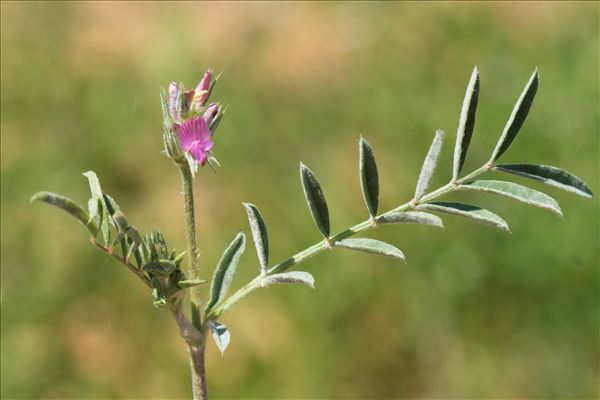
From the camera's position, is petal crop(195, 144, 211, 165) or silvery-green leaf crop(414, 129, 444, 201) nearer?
petal crop(195, 144, 211, 165)

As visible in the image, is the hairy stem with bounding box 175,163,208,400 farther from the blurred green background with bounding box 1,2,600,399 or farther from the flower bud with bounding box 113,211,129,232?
the blurred green background with bounding box 1,2,600,399

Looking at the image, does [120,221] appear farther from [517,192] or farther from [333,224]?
[333,224]

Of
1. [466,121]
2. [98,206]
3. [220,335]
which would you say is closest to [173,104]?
[98,206]

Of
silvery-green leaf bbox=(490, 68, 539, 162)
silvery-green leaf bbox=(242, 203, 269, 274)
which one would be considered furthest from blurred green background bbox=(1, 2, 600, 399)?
silvery-green leaf bbox=(242, 203, 269, 274)

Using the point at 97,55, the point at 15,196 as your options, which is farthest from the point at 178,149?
the point at 97,55

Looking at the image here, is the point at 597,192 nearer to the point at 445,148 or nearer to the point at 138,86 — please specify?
the point at 445,148

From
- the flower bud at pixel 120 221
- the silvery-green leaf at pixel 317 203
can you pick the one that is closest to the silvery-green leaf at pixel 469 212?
the silvery-green leaf at pixel 317 203

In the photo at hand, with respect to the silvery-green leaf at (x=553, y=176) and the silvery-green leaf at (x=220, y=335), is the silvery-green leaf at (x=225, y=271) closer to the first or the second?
the silvery-green leaf at (x=220, y=335)
